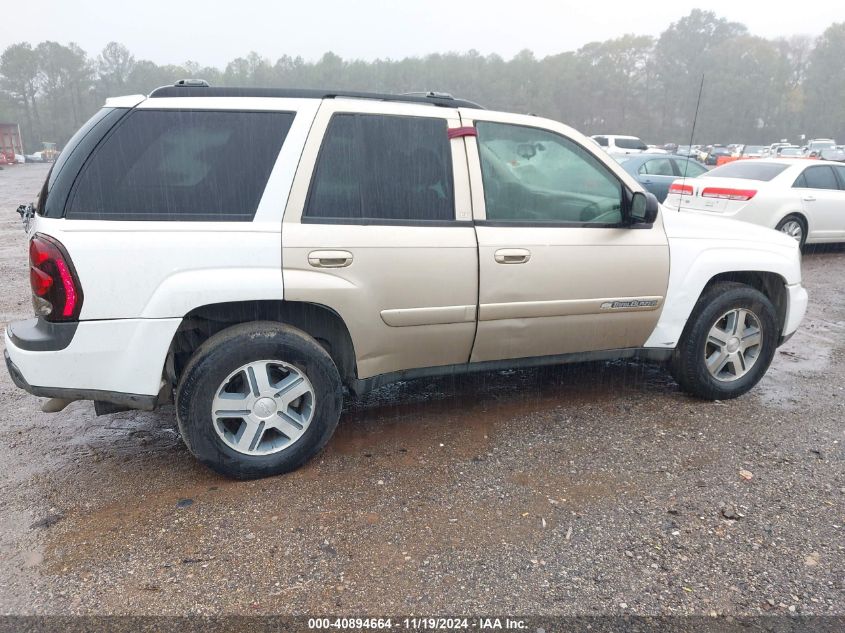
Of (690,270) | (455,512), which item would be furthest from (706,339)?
Answer: (455,512)

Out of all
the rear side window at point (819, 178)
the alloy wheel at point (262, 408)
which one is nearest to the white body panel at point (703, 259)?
the alloy wheel at point (262, 408)

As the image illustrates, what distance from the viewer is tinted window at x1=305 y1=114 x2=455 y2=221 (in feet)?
10.6

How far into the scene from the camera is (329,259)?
3.16 m

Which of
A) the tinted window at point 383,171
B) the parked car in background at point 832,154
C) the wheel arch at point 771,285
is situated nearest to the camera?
the tinted window at point 383,171

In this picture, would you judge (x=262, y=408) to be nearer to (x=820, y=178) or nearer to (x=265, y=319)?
(x=265, y=319)

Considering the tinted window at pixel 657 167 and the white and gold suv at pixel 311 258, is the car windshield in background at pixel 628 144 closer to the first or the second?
the tinted window at pixel 657 167

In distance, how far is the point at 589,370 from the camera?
493 centimetres

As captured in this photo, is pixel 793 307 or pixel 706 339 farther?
pixel 793 307

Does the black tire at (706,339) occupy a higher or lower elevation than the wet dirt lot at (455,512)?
higher

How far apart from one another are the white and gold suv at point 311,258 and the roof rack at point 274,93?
12mm

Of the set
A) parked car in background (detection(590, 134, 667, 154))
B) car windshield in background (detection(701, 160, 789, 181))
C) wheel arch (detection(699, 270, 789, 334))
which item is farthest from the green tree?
wheel arch (detection(699, 270, 789, 334))

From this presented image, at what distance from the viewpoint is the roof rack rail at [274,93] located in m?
3.13

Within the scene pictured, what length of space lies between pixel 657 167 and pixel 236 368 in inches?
485

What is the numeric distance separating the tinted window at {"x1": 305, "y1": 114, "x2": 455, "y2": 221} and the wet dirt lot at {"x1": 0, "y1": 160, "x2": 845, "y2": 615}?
1324 mm
